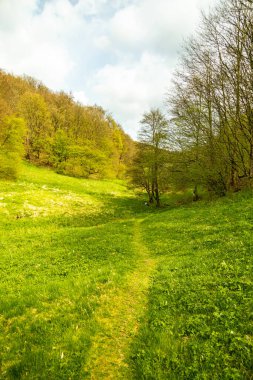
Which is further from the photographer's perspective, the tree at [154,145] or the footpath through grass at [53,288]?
the tree at [154,145]

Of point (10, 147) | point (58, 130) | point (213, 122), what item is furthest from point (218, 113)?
point (58, 130)

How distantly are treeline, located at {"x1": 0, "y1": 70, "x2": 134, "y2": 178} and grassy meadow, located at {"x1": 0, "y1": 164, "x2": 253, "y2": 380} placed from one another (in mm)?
45414

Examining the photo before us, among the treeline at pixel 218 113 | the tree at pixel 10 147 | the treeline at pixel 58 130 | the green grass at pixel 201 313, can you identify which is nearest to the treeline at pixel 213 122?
the treeline at pixel 218 113

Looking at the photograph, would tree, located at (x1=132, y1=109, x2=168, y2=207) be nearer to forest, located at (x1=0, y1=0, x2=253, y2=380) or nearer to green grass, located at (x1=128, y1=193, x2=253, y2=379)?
forest, located at (x1=0, y1=0, x2=253, y2=380)

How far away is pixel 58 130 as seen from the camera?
69375mm

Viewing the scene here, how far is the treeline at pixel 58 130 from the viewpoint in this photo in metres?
65.9

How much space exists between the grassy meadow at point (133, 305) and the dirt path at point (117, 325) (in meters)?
0.03

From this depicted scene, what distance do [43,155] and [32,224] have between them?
48.4 meters

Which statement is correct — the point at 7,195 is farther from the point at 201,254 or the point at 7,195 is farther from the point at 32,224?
the point at 201,254

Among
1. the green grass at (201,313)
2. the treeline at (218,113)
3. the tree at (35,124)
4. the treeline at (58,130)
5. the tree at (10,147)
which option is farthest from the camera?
the tree at (35,124)

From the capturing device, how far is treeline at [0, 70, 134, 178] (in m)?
65.9

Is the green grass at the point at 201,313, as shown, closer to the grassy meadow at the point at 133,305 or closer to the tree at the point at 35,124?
the grassy meadow at the point at 133,305

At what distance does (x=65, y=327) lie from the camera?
7395mm

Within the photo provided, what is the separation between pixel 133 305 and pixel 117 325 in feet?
4.19
